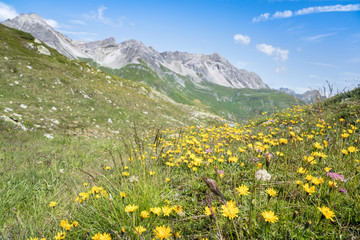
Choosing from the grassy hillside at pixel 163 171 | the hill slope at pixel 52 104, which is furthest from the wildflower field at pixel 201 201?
the hill slope at pixel 52 104

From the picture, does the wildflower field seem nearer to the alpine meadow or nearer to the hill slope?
the alpine meadow

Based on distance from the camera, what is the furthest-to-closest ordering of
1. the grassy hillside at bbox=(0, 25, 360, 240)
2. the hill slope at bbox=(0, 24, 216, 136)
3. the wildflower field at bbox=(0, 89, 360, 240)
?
1. the hill slope at bbox=(0, 24, 216, 136)
2. the grassy hillside at bbox=(0, 25, 360, 240)
3. the wildflower field at bbox=(0, 89, 360, 240)

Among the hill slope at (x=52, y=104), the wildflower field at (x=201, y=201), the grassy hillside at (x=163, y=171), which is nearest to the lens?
the wildflower field at (x=201, y=201)

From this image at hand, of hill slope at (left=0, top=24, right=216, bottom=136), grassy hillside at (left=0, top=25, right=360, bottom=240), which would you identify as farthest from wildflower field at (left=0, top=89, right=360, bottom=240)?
hill slope at (left=0, top=24, right=216, bottom=136)

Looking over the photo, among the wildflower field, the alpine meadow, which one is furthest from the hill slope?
the wildflower field

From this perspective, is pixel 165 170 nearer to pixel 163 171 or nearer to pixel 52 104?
pixel 163 171

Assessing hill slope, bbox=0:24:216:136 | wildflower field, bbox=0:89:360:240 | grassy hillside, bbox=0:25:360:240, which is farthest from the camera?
hill slope, bbox=0:24:216:136

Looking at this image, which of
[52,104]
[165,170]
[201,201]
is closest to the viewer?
[201,201]

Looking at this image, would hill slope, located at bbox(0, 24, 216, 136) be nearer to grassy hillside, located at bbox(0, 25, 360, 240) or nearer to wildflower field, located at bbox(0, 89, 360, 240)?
grassy hillside, located at bbox(0, 25, 360, 240)

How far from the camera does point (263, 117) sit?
40.6 feet

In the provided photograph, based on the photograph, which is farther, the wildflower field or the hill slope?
the hill slope

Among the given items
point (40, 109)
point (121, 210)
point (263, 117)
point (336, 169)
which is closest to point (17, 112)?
point (40, 109)

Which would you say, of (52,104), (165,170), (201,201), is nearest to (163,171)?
(165,170)

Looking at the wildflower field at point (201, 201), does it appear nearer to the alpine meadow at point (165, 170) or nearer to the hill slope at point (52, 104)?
the alpine meadow at point (165, 170)
